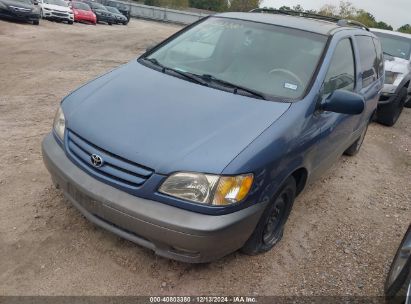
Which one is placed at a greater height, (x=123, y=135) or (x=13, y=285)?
(x=123, y=135)

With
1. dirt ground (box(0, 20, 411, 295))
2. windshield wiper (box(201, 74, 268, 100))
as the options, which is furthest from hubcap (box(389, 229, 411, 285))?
windshield wiper (box(201, 74, 268, 100))

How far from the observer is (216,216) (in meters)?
2.43

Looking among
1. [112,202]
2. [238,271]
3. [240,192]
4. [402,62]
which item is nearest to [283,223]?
[238,271]

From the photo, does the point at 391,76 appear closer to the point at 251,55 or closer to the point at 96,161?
the point at 251,55

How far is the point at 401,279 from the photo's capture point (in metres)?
2.44

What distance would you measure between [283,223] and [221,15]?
222 centimetres

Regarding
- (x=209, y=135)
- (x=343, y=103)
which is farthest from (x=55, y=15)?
(x=209, y=135)

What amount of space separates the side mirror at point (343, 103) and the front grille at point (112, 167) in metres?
1.57

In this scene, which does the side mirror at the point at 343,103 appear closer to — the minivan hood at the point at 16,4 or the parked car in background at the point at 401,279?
the parked car in background at the point at 401,279

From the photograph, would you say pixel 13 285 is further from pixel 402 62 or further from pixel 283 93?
pixel 402 62

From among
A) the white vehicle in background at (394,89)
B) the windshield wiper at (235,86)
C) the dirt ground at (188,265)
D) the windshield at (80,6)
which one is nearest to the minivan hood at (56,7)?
the windshield at (80,6)

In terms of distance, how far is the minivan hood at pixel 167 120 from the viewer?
2494mm

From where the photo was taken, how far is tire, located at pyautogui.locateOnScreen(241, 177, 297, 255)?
289 centimetres

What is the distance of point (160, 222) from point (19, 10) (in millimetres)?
16928
